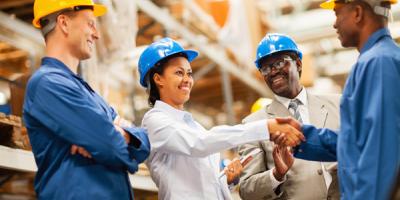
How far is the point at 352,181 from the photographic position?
11.0 ft

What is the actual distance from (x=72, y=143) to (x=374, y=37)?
66.7 inches

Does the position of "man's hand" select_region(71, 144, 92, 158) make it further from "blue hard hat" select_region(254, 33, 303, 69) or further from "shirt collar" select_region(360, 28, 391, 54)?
"blue hard hat" select_region(254, 33, 303, 69)

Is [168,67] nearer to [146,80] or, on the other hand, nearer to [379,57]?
[146,80]

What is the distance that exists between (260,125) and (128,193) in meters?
0.87

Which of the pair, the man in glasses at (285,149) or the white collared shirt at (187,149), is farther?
the man in glasses at (285,149)

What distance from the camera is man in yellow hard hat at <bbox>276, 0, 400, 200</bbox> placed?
3.25 metres

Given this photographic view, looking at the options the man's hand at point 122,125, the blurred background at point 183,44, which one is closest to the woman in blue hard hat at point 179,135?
the man's hand at point 122,125

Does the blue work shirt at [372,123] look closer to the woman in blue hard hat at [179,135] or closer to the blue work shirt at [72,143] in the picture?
the woman in blue hard hat at [179,135]

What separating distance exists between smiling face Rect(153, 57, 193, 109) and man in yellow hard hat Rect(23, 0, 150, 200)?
1.70 feet

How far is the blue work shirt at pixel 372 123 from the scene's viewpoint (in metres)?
3.24

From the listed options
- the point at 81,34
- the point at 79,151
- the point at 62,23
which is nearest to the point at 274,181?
the point at 79,151

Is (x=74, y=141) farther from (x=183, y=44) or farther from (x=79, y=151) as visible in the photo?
(x=183, y=44)

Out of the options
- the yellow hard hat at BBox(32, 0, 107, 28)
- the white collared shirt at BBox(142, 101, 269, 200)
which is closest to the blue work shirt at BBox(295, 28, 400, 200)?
the white collared shirt at BBox(142, 101, 269, 200)

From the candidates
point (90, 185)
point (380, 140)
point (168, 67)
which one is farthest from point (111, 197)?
point (380, 140)
